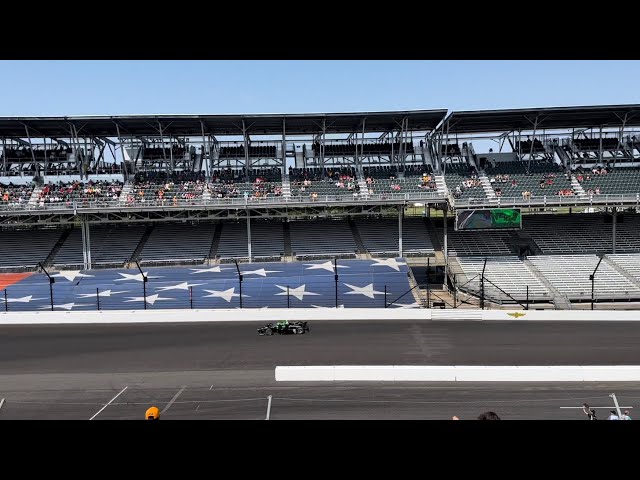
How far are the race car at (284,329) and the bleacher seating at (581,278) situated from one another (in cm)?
1555

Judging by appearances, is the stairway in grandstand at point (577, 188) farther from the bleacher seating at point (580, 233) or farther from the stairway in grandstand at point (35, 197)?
the stairway in grandstand at point (35, 197)

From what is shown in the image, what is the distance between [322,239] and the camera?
32719 millimetres

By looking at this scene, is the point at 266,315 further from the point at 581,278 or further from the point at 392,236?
the point at 581,278

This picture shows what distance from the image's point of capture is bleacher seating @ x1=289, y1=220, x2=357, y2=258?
31391 mm

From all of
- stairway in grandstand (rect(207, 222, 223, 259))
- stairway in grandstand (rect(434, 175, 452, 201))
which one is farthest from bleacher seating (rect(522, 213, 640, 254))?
stairway in grandstand (rect(207, 222, 223, 259))

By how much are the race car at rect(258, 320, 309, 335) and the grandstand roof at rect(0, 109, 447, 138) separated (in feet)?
57.0

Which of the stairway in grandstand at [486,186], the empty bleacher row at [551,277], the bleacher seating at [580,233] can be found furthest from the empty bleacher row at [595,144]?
the empty bleacher row at [551,277]

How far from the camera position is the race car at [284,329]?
1970 cm

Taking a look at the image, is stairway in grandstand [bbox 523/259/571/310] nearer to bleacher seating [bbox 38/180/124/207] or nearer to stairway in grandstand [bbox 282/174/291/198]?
stairway in grandstand [bbox 282/174/291/198]

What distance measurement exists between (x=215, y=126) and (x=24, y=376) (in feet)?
76.6

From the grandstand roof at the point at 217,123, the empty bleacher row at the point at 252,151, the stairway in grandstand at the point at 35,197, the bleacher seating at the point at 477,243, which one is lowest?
the bleacher seating at the point at 477,243

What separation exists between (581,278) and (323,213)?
55.8 ft
